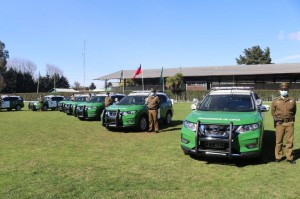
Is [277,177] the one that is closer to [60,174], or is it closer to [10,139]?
[60,174]

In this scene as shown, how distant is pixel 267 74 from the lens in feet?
178

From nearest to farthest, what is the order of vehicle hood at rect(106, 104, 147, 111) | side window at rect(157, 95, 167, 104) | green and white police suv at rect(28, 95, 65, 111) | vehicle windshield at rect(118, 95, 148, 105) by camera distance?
1. vehicle hood at rect(106, 104, 147, 111)
2. vehicle windshield at rect(118, 95, 148, 105)
3. side window at rect(157, 95, 167, 104)
4. green and white police suv at rect(28, 95, 65, 111)

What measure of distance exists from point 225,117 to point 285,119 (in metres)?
1.41

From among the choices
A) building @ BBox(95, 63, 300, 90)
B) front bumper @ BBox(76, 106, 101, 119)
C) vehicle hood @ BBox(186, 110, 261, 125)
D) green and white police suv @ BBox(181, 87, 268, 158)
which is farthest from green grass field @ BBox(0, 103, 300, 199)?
building @ BBox(95, 63, 300, 90)

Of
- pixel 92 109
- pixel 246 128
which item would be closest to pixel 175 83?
pixel 92 109

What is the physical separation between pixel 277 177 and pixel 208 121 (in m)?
1.95

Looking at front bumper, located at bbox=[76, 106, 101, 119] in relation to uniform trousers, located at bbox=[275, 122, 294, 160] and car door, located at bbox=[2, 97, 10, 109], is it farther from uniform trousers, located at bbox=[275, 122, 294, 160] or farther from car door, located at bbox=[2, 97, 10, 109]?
car door, located at bbox=[2, 97, 10, 109]

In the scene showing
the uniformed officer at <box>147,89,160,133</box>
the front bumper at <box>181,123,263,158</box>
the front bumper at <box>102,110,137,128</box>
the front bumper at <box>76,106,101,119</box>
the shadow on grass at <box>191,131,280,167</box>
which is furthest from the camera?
the front bumper at <box>76,106,101,119</box>

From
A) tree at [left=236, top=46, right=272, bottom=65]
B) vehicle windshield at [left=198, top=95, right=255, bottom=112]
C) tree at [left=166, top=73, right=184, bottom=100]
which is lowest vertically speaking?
vehicle windshield at [left=198, top=95, right=255, bottom=112]

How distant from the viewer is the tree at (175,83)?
57.6 meters

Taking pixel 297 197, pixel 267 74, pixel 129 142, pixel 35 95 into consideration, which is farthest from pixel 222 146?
pixel 35 95

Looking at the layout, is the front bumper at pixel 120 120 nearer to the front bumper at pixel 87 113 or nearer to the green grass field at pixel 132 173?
the green grass field at pixel 132 173

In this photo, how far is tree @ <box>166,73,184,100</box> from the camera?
57.6m

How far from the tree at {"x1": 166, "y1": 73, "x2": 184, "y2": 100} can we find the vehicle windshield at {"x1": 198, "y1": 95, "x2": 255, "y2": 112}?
156ft
